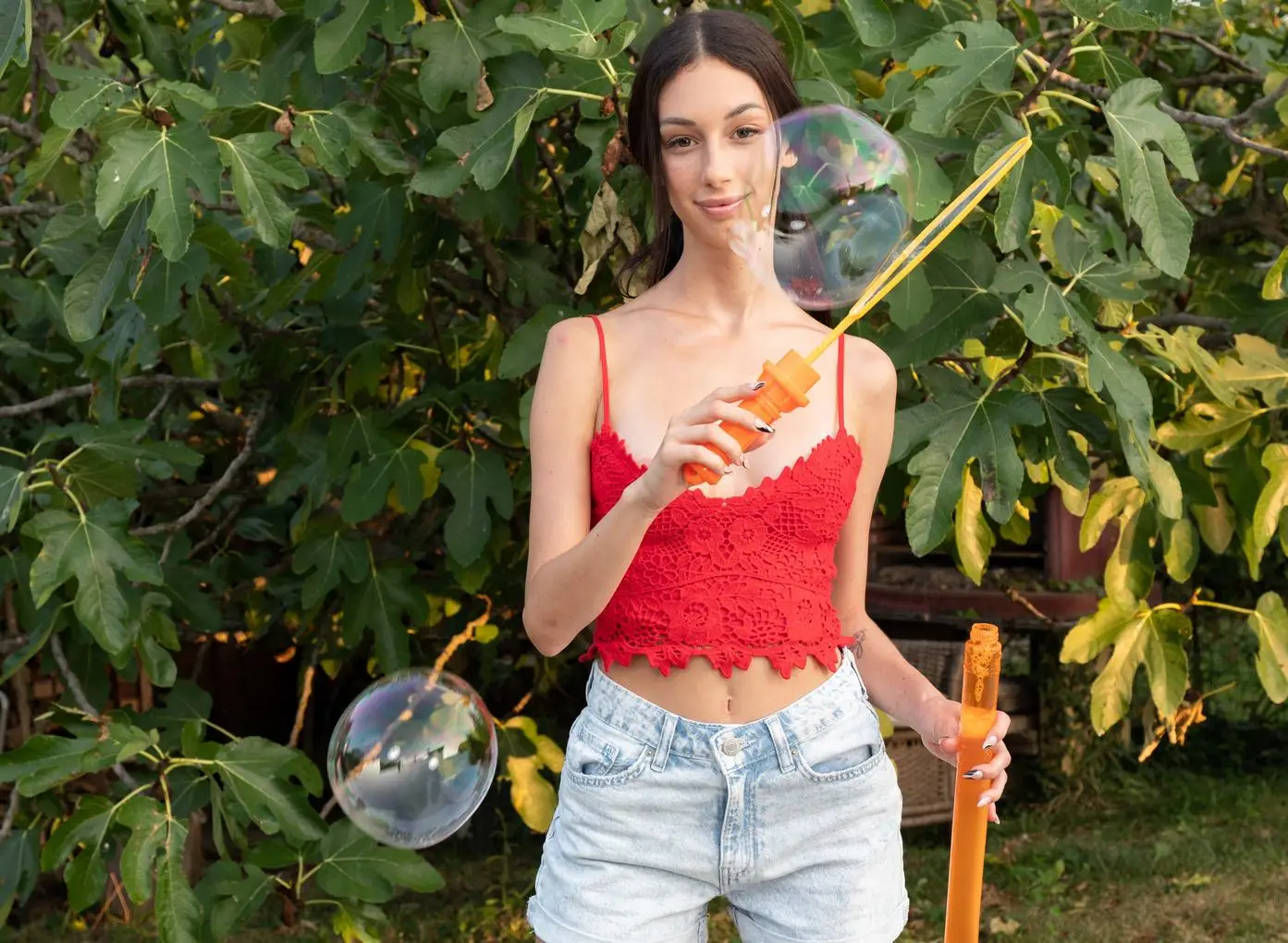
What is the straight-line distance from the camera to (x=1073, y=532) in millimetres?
5824

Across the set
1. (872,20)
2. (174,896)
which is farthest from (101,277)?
(872,20)

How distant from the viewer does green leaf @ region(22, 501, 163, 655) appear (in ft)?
9.08

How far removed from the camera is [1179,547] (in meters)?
3.04

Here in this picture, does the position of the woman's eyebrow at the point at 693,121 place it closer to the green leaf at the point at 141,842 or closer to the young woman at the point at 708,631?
the young woman at the point at 708,631

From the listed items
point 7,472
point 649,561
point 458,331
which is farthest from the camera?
point 458,331

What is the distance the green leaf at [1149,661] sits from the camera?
3.02 metres

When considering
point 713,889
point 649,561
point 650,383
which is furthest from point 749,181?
point 713,889

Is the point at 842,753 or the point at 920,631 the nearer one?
the point at 842,753

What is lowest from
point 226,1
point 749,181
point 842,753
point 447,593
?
point 447,593

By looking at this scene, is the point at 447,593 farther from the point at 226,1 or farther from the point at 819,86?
the point at 819,86

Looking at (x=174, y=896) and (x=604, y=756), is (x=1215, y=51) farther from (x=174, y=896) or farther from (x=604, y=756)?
(x=174, y=896)

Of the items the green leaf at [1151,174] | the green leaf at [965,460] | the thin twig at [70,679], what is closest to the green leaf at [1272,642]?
the green leaf at [965,460]

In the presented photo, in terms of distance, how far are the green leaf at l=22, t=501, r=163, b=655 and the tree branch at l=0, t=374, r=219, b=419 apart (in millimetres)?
681

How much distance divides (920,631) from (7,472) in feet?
13.2
